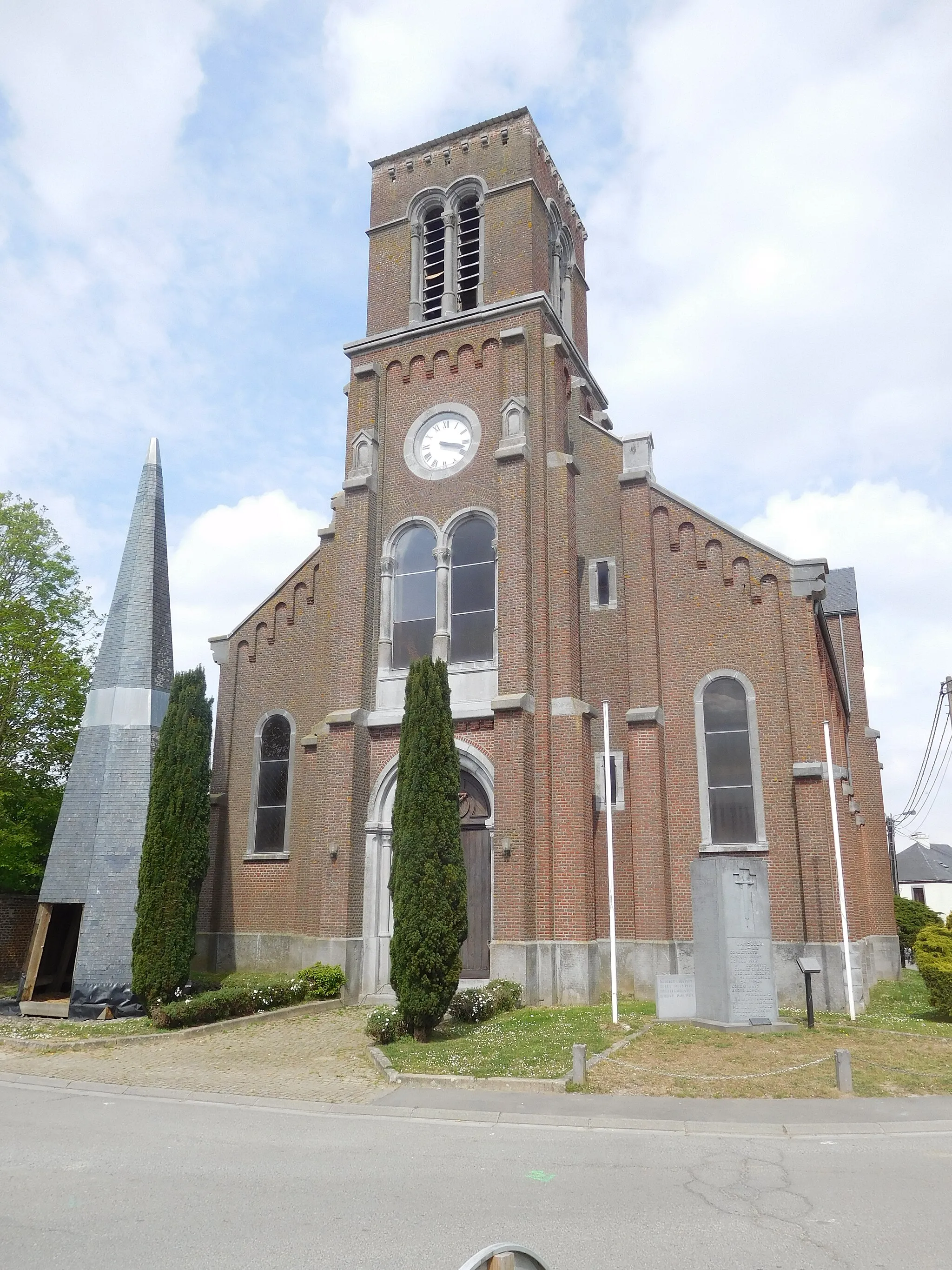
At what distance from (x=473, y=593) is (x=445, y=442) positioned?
11.9ft

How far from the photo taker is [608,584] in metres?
19.8

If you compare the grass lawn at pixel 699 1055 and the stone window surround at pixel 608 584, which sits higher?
the stone window surround at pixel 608 584

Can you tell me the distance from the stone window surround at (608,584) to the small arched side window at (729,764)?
105 inches

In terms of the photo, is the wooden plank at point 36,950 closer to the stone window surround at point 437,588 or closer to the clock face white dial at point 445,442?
the stone window surround at point 437,588

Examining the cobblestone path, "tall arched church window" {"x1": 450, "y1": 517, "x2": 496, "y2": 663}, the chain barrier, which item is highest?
"tall arched church window" {"x1": 450, "y1": 517, "x2": 496, "y2": 663}

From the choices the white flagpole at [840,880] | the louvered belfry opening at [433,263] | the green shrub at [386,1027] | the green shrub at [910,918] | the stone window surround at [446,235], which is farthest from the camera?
the green shrub at [910,918]

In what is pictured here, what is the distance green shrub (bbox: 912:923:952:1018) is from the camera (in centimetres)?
1459

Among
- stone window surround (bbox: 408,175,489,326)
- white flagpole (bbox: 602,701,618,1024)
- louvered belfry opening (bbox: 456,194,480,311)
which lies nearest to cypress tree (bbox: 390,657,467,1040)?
white flagpole (bbox: 602,701,618,1024)

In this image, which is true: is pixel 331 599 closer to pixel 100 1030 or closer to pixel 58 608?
pixel 58 608

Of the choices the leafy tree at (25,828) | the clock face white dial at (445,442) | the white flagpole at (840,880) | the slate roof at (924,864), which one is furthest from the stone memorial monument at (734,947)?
the slate roof at (924,864)

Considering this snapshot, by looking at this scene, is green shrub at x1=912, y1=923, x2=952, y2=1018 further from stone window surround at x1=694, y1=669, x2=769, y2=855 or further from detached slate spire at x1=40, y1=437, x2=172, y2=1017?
detached slate spire at x1=40, y1=437, x2=172, y2=1017

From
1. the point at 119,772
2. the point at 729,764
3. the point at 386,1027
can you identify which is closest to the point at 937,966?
the point at 729,764

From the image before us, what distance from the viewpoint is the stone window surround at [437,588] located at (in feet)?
64.0

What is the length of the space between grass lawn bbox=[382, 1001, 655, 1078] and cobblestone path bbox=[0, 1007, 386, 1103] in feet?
2.43
